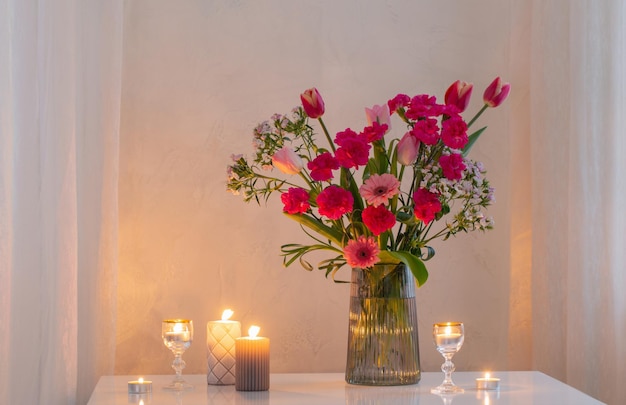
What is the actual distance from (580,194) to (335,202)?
732 millimetres

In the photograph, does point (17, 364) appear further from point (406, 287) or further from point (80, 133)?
point (406, 287)

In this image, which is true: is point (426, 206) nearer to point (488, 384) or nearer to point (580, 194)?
point (488, 384)

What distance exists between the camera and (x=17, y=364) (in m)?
1.33

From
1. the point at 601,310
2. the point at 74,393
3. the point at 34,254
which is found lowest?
the point at 74,393

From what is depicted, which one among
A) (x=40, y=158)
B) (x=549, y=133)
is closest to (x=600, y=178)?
(x=549, y=133)

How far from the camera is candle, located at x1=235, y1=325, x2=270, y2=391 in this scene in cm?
151

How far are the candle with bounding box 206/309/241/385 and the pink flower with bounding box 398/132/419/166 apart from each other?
0.48 metres

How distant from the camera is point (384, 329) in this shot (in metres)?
1.52

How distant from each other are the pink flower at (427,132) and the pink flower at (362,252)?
0.20 meters

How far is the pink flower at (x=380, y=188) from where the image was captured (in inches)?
56.7

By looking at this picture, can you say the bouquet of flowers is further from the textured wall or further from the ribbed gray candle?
the textured wall

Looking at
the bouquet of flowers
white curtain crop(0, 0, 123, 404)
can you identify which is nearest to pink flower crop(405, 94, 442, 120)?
the bouquet of flowers

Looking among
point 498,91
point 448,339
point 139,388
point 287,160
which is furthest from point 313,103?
point 139,388

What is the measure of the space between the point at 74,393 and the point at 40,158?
0.48 metres
